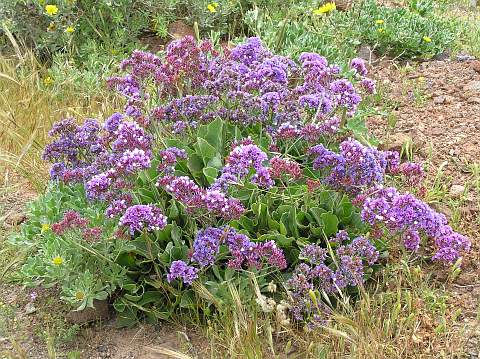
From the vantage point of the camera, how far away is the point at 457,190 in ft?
13.3

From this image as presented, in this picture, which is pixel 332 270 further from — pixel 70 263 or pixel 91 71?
pixel 91 71

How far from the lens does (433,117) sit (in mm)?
4949

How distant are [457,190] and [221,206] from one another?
1.79 m

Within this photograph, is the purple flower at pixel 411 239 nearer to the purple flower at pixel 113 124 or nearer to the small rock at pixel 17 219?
the purple flower at pixel 113 124

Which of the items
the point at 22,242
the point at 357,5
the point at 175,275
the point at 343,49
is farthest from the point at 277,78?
the point at 357,5

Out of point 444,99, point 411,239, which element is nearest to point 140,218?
point 411,239

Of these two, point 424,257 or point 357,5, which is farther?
point 357,5

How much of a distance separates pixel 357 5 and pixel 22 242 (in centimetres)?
468

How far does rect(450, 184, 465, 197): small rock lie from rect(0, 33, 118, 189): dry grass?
2505mm

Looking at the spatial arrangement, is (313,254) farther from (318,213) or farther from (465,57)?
(465,57)

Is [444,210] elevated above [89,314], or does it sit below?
below

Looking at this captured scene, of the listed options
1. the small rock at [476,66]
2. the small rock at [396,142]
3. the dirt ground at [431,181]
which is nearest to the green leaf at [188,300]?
the dirt ground at [431,181]

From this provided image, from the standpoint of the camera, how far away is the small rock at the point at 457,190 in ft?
13.2

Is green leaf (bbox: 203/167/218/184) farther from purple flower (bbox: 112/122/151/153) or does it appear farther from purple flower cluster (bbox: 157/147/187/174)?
purple flower (bbox: 112/122/151/153)
